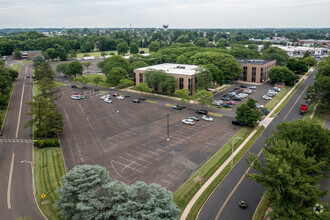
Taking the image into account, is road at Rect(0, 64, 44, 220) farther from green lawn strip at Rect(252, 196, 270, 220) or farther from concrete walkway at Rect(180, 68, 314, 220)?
green lawn strip at Rect(252, 196, 270, 220)

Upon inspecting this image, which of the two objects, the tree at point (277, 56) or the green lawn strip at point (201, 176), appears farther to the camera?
the tree at point (277, 56)

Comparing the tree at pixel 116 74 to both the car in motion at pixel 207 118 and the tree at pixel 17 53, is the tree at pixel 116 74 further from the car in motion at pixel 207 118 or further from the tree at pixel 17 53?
the tree at pixel 17 53

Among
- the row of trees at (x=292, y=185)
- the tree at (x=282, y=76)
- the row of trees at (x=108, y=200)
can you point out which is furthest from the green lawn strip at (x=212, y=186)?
the tree at (x=282, y=76)

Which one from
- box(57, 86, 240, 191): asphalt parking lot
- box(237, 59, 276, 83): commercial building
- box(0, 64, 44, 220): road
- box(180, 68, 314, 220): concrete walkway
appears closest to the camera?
box(0, 64, 44, 220): road

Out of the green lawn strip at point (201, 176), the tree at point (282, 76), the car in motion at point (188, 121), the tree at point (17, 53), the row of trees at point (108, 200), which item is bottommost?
the green lawn strip at point (201, 176)

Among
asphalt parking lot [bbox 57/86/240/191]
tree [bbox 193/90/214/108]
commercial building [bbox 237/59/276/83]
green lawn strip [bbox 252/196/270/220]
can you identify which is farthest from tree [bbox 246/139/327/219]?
commercial building [bbox 237/59/276/83]

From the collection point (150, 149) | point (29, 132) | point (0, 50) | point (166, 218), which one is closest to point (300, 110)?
point (150, 149)

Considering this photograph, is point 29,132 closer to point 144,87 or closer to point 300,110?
point 144,87
